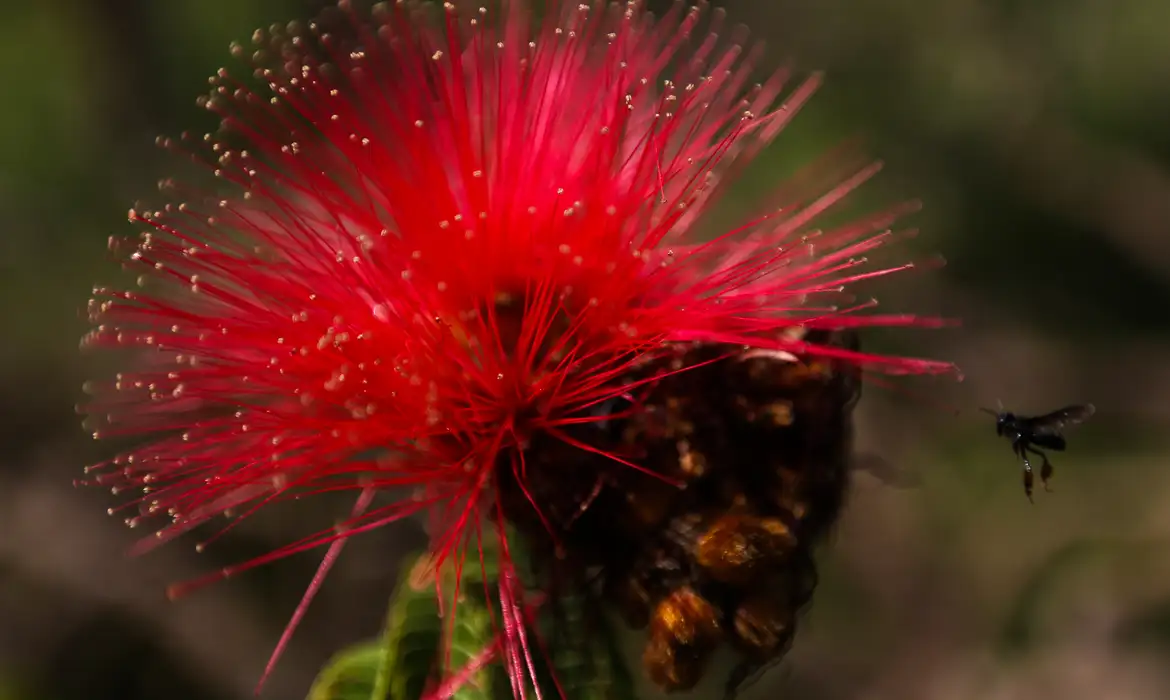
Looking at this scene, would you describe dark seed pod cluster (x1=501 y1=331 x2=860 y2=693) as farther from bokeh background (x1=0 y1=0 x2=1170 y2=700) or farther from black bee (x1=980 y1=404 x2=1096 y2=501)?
bokeh background (x1=0 y1=0 x2=1170 y2=700)

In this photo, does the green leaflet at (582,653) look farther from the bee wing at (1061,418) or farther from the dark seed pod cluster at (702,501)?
the bee wing at (1061,418)

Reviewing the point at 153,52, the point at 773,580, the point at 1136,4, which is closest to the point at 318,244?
the point at 773,580

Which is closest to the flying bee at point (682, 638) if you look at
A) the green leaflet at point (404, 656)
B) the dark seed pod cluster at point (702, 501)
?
the dark seed pod cluster at point (702, 501)

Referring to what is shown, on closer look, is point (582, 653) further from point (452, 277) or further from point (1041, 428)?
point (1041, 428)

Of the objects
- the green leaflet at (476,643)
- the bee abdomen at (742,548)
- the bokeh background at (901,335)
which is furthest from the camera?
the bokeh background at (901,335)

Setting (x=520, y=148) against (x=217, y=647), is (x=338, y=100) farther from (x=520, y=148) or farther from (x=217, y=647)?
(x=217, y=647)

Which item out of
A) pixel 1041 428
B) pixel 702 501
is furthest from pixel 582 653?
pixel 1041 428
